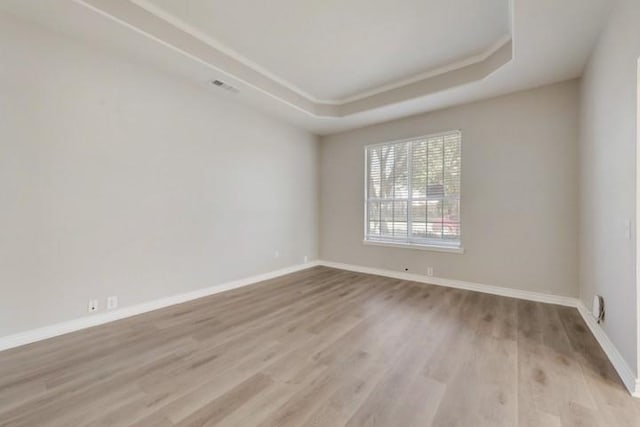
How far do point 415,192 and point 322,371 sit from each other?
3451 mm

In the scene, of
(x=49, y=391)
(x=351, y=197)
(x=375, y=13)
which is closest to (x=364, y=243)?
(x=351, y=197)

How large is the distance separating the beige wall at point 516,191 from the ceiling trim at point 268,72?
73 cm

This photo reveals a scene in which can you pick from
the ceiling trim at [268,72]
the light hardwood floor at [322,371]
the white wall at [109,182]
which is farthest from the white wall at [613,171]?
the white wall at [109,182]

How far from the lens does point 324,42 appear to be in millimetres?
3078

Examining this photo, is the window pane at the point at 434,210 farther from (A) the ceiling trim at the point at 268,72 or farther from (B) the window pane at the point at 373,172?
(A) the ceiling trim at the point at 268,72

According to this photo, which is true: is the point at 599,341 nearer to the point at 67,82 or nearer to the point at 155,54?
the point at 155,54

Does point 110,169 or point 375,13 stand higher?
point 375,13

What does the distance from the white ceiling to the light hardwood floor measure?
2793mm

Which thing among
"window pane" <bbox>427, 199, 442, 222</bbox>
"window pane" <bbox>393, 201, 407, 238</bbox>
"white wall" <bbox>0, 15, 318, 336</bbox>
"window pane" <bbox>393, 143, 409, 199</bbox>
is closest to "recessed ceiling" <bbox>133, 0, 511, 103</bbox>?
"white wall" <bbox>0, 15, 318, 336</bbox>

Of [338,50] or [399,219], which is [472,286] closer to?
[399,219]

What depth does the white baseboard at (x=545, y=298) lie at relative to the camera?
1857 mm

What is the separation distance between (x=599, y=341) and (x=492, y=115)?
116 inches

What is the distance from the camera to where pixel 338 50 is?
3.24m

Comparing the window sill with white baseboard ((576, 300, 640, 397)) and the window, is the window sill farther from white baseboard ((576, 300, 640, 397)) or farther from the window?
white baseboard ((576, 300, 640, 397))
